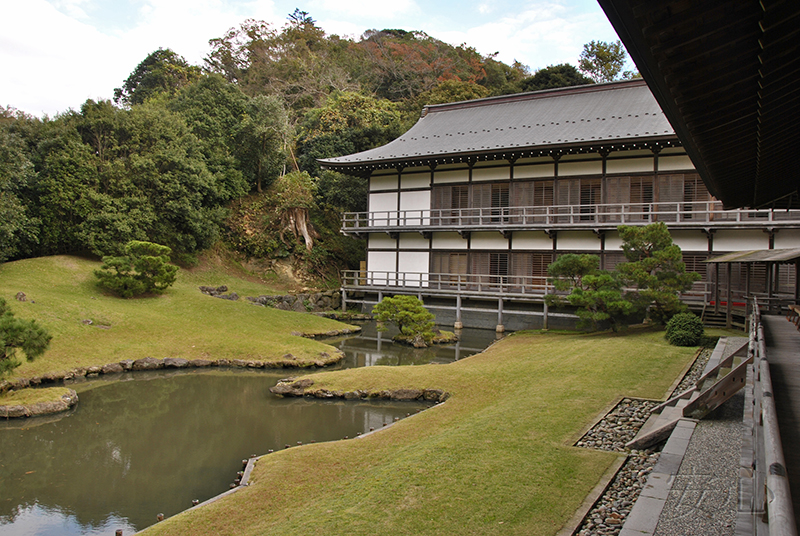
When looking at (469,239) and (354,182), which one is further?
(354,182)

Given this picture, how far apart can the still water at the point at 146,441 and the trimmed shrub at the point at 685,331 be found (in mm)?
7311

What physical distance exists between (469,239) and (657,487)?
747 inches

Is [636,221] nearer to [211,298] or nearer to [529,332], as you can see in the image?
[529,332]

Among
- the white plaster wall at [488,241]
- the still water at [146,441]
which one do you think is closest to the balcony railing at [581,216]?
the white plaster wall at [488,241]

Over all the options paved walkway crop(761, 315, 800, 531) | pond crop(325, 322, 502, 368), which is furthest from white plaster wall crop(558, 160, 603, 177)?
paved walkway crop(761, 315, 800, 531)

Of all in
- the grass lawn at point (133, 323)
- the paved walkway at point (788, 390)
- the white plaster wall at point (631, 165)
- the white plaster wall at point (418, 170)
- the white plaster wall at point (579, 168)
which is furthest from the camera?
the white plaster wall at point (418, 170)

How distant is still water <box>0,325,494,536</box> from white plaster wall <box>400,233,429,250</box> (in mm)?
11604

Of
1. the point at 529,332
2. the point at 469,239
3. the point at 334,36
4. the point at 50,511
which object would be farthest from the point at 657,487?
the point at 334,36

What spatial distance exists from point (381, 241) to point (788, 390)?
22.4 meters

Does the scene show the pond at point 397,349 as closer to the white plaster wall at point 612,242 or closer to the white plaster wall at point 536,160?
the white plaster wall at point 612,242

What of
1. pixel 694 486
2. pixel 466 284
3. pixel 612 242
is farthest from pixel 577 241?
pixel 694 486

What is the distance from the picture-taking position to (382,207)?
2659 cm

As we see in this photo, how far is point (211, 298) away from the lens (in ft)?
73.2

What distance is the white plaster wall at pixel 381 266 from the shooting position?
2620 centimetres
